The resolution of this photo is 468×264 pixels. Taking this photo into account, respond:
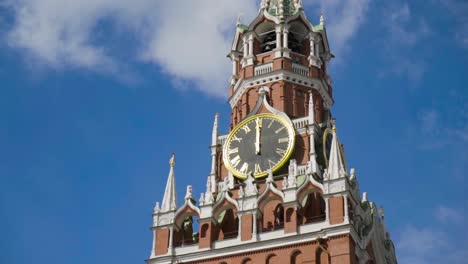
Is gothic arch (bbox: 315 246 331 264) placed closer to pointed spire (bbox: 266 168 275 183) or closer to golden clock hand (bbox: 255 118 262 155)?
pointed spire (bbox: 266 168 275 183)

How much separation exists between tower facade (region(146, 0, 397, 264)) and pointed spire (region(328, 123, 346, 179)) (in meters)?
0.06

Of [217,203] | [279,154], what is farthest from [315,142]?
[217,203]

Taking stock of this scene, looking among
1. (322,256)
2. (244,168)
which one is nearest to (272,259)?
(322,256)

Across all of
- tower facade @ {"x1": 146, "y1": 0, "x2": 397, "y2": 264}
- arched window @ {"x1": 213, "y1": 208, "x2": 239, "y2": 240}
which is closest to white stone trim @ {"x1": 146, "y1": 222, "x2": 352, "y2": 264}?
tower facade @ {"x1": 146, "y1": 0, "x2": 397, "y2": 264}

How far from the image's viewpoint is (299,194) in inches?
2111

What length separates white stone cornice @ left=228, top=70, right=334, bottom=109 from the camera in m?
61.1

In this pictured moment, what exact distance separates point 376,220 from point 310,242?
6616mm

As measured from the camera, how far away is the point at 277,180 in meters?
55.8

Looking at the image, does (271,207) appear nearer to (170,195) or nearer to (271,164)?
(271,164)

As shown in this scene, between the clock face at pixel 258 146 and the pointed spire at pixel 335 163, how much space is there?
264 cm

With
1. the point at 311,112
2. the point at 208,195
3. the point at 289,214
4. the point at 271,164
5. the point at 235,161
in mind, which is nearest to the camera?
the point at 289,214

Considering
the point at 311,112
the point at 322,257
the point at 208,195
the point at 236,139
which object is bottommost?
the point at 322,257

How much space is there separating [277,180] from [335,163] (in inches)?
133

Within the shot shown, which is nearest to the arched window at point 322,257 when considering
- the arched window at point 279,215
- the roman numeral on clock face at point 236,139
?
the arched window at point 279,215
